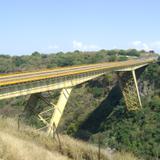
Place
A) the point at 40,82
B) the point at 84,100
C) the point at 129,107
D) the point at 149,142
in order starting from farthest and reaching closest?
the point at 84,100, the point at 129,107, the point at 149,142, the point at 40,82

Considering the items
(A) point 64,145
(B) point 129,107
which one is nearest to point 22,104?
(B) point 129,107

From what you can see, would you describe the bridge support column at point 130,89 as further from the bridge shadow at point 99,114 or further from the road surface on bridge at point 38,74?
the bridge shadow at point 99,114

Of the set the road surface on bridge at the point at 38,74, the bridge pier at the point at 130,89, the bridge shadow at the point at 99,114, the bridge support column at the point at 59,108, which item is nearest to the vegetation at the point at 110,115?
the bridge shadow at the point at 99,114

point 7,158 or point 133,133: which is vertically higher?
point 7,158

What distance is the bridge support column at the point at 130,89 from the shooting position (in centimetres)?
6216

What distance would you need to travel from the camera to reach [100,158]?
14.1 m

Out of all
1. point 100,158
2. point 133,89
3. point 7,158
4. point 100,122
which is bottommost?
point 100,122

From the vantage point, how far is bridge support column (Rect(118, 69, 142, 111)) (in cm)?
6216

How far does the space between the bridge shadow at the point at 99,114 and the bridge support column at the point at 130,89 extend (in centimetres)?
385

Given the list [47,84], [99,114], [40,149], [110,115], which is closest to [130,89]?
[110,115]

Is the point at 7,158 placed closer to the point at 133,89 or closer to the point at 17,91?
the point at 17,91

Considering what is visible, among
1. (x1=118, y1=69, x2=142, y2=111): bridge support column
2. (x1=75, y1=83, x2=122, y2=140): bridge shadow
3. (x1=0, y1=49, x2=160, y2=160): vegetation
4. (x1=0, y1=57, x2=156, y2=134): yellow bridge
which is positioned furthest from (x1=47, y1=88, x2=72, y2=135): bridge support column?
(x1=118, y1=69, x2=142, y2=111): bridge support column

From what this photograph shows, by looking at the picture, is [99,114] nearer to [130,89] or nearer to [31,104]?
[130,89]

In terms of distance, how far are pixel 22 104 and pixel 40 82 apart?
3617 cm
